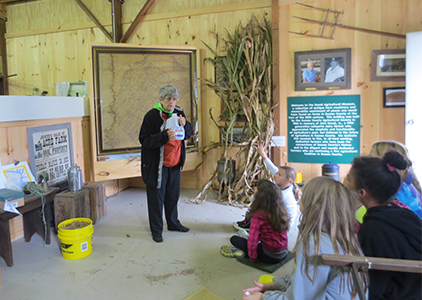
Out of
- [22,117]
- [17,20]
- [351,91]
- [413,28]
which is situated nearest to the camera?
[22,117]

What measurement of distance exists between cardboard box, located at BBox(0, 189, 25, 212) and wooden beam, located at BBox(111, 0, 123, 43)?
10.7 ft

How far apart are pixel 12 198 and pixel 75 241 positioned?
2.07 ft

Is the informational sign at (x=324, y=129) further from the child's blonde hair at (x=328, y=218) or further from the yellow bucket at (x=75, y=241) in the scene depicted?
the child's blonde hair at (x=328, y=218)

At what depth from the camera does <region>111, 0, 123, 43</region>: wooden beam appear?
533 centimetres

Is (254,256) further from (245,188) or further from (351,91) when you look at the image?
(351,91)

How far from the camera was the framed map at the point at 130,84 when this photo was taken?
178 inches

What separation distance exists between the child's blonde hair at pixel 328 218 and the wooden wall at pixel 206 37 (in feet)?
10.7

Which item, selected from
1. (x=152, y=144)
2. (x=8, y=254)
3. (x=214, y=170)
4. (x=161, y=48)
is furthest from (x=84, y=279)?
(x=161, y=48)

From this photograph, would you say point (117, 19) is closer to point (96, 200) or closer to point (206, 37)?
point (206, 37)

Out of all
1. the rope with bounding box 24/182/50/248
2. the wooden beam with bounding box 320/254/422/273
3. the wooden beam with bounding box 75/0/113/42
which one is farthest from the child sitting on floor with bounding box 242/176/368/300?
the wooden beam with bounding box 75/0/113/42

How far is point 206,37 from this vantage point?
5.09 m

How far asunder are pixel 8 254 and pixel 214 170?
120 inches

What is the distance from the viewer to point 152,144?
10.5ft

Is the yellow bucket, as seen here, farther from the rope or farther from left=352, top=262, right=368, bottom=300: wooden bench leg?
left=352, top=262, right=368, bottom=300: wooden bench leg
